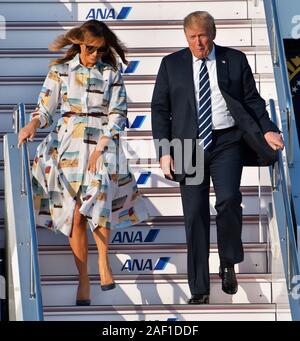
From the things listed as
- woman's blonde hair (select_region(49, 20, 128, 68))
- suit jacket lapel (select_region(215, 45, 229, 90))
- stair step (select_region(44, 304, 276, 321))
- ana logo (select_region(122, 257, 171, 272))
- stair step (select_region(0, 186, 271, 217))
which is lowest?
stair step (select_region(44, 304, 276, 321))

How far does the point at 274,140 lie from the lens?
9.84 meters

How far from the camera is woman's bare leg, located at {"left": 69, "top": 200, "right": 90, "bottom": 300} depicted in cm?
996

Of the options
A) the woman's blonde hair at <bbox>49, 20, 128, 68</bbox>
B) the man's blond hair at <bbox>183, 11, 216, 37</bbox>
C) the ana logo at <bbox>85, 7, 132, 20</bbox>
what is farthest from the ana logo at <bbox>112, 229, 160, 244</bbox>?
the ana logo at <bbox>85, 7, 132, 20</bbox>

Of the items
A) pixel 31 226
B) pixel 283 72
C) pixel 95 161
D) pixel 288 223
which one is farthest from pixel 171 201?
pixel 31 226

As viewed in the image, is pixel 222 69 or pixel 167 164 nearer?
pixel 167 164

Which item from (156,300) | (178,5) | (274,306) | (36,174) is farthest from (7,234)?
(178,5)

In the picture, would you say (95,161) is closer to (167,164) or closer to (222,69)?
(167,164)

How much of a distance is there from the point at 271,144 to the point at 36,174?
158cm

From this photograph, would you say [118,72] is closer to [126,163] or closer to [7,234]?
[126,163]

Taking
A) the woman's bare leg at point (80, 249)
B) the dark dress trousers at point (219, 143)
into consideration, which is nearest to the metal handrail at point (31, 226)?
the woman's bare leg at point (80, 249)

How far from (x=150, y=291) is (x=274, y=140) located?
1292 mm

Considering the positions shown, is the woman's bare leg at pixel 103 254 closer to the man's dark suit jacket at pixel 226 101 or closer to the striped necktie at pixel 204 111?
the man's dark suit jacket at pixel 226 101

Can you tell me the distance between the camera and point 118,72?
10234 millimetres

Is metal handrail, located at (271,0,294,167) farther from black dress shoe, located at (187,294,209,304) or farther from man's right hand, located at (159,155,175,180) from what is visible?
black dress shoe, located at (187,294,209,304)
